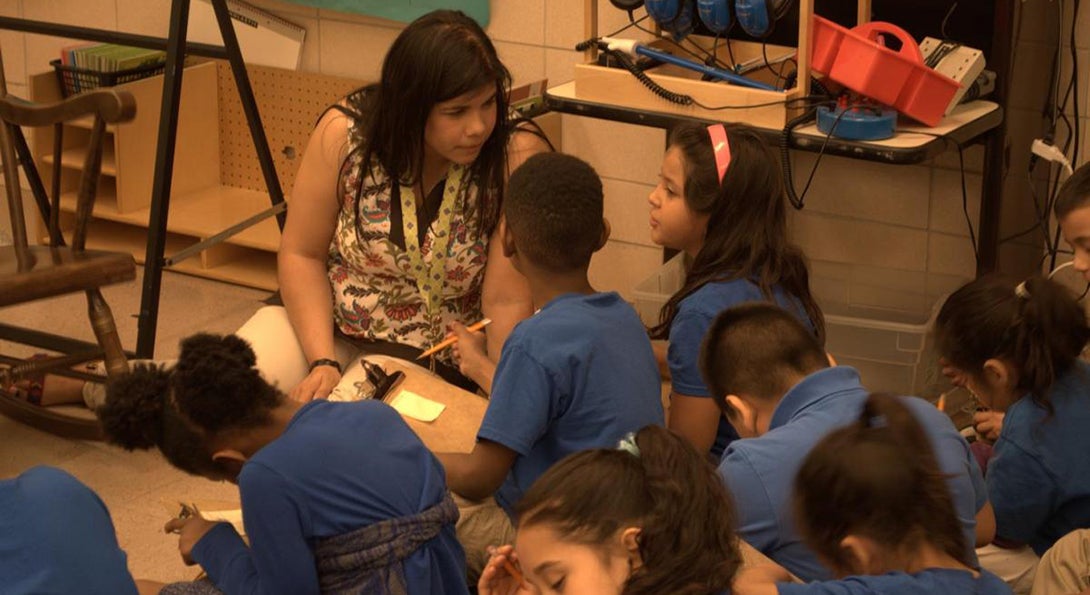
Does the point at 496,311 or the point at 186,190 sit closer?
the point at 496,311

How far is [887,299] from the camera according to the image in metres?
3.37

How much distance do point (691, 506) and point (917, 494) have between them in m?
0.25

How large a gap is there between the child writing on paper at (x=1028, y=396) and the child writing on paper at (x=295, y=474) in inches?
32.7

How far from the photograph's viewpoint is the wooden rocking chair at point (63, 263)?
273cm

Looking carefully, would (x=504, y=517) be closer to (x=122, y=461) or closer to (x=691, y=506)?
(x=691, y=506)

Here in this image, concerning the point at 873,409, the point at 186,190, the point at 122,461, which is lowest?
the point at 122,461

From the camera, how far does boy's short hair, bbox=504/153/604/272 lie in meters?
2.17

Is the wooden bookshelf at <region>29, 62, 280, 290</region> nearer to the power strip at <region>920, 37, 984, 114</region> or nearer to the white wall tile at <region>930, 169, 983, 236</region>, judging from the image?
the white wall tile at <region>930, 169, 983, 236</region>

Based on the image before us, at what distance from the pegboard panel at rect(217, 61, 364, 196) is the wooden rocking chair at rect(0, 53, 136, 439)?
106 centimetres

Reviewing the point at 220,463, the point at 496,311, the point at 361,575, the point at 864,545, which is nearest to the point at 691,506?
the point at 864,545

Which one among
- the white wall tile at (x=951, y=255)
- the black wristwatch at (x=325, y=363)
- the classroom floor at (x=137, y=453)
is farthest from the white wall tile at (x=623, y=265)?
the black wristwatch at (x=325, y=363)

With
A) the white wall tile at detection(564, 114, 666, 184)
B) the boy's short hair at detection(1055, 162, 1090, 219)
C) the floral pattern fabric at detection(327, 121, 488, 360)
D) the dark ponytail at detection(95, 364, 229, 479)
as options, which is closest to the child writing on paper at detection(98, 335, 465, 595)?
the dark ponytail at detection(95, 364, 229, 479)

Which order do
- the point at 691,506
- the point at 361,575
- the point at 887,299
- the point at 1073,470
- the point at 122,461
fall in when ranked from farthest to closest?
the point at 887,299
the point at 122,461
the point at 1073,470
the point at 361,575
the point at 691,506

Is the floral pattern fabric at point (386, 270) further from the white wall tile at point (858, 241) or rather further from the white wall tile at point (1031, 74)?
the white wall tile at point (1031, 74)
